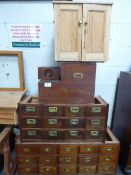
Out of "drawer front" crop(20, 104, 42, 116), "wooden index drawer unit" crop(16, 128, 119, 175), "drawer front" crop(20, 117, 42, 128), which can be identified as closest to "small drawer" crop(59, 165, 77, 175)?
"wooden index drawer unit" crop(16, 128, 119, 175)

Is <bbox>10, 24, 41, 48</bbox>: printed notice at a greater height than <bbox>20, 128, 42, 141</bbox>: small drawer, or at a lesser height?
greater

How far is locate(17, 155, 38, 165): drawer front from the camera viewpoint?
159 cm

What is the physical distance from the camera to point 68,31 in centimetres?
133

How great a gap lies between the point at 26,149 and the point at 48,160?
0.23m

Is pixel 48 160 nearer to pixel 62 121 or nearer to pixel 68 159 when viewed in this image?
pixel 68 159

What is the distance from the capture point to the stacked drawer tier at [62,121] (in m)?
1.49

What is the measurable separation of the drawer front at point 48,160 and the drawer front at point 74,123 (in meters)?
0.34

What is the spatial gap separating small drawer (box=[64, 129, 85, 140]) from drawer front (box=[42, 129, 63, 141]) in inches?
1.8

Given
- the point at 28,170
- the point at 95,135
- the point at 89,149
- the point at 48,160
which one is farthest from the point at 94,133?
the point at 28,170

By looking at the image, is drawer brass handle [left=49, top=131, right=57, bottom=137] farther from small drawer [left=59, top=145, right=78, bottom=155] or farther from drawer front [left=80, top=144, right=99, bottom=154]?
drawer front [left=80, top=144, right=99, bottom=154]

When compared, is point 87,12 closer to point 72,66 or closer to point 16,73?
point 72,66

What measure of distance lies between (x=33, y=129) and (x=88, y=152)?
554mm

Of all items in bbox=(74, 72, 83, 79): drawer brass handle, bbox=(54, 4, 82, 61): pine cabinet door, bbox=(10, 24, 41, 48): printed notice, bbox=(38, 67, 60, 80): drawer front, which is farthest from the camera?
bbox=(10, 24, 41, 48): printed notice

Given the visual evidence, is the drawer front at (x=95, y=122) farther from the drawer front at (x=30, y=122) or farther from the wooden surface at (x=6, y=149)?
the wooden surface at (x=6, y=149)
